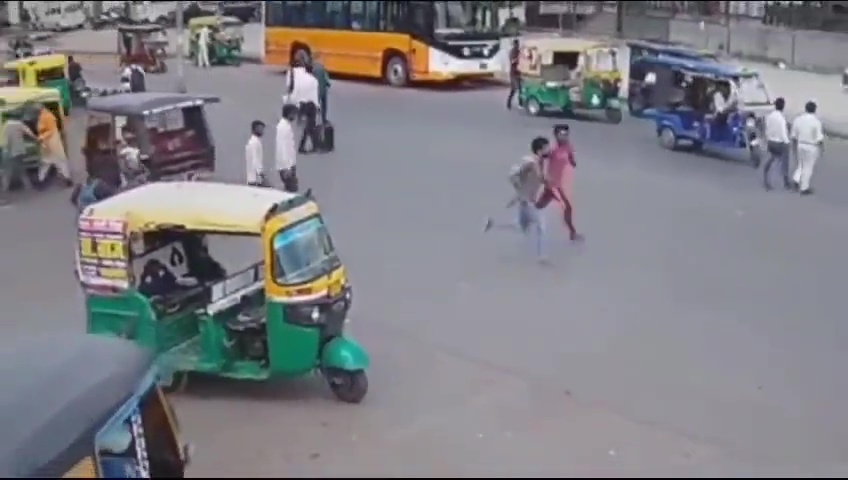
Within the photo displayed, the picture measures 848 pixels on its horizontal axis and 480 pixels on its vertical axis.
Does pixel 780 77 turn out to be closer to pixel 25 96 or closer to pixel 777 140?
pixel 777 140

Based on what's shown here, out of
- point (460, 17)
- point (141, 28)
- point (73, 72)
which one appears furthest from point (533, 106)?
point (141, 28)

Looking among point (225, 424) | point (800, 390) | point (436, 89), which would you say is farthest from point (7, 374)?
point (436, 89)

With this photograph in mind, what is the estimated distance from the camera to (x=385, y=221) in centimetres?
1678

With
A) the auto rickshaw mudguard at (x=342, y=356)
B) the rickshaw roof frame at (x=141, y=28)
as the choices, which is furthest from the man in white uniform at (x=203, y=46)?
the auto rickshaw mudguard at (x=342, y=356)

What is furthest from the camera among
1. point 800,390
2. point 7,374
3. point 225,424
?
point 800,390

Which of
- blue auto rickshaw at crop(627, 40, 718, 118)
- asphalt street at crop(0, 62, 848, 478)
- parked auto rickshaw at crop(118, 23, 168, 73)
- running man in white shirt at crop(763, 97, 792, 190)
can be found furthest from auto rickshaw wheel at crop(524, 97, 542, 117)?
parked auto rickshaw at crop(118, 23, 168, 73)

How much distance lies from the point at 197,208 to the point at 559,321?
→ 143 inches

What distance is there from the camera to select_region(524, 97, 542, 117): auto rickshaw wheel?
1003 inches

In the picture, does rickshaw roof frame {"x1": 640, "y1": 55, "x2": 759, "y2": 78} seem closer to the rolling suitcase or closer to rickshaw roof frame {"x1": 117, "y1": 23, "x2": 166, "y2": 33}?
the rolling suitcase

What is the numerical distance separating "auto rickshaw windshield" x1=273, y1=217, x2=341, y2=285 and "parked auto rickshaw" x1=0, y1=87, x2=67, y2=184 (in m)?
10.0

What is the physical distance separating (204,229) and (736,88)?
40.5 ft

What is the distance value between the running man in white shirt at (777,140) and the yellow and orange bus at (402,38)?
11.9 m

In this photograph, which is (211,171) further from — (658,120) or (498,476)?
(498,476)

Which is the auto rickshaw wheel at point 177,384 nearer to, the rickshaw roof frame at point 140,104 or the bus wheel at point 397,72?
the rickshaw roof frame at point 140,104
